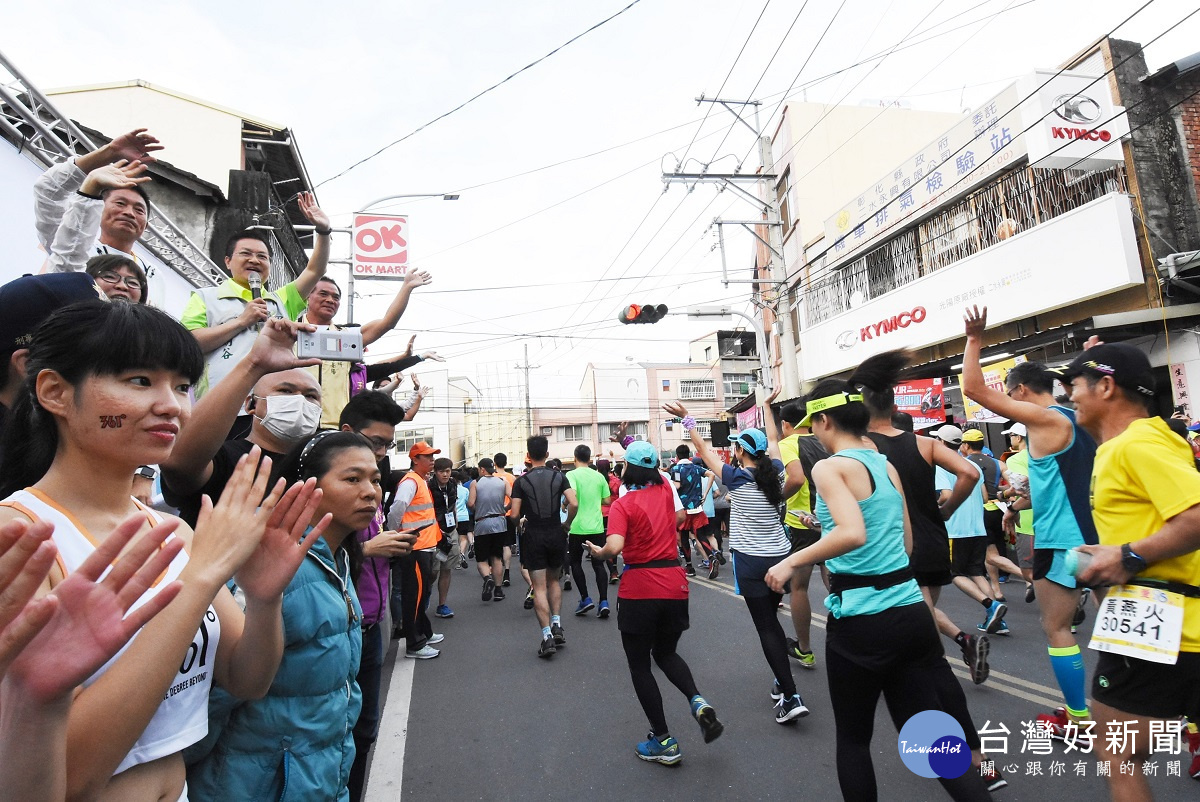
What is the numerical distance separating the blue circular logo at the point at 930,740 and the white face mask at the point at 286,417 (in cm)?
288

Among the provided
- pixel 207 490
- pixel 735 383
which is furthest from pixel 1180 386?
pixel 735 383

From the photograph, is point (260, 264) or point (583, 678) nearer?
point (260, 264)

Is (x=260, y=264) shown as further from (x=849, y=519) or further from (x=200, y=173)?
(x=200, y=173)

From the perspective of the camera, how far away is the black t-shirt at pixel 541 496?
7355 millimetres

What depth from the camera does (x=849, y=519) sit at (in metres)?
2.79

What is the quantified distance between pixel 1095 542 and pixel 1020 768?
4.27 ft

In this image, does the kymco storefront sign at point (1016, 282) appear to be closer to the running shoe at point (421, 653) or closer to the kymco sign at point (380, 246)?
the running shoe at point (421, 653)

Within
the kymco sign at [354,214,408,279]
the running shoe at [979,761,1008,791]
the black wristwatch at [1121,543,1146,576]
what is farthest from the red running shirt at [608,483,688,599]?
the kymco sign at [354,214,408,279]

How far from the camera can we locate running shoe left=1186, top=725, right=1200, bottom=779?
3.26 meters

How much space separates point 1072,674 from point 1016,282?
34.9ft

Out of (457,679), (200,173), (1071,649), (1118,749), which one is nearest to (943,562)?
(1071,649)

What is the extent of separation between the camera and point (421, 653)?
6.44m

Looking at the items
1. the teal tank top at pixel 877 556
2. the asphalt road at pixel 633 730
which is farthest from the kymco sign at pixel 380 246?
the teal tank top at pixel 877 556

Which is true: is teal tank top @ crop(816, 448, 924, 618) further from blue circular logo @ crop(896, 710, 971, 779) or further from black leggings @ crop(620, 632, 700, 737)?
black leggings @ crop(620, 632, 700, 737)
